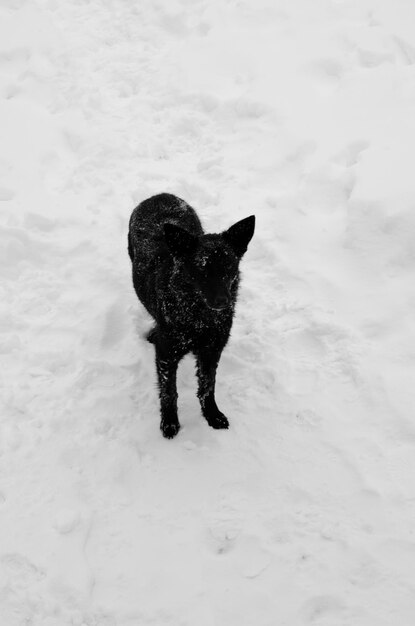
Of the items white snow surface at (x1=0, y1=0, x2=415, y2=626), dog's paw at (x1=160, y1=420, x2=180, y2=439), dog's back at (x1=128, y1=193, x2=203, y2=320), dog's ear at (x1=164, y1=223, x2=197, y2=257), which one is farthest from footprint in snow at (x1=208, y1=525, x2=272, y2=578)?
dog's ear at (x1=164, y1=223, x2=197, y2=257)

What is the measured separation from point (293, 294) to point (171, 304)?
2.08 m

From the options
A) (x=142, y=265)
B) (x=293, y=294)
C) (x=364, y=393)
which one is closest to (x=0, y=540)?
(x=142, y=265)

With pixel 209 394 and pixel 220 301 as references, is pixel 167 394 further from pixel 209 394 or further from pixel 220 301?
pixel 220 301

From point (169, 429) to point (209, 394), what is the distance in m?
0.48

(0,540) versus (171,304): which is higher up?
(171,304)

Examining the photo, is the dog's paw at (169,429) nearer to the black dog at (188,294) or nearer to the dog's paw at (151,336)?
the black dog at (188,294)

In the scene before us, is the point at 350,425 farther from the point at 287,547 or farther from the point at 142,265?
the point at 142,265

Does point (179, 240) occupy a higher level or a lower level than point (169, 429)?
higher

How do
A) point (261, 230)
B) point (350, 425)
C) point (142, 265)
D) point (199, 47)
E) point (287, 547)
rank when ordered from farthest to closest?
1. point (199, 47)
2. point (261, 230)
3. point (142, 265)
4. point (350, 425)
5. point (287, 547)

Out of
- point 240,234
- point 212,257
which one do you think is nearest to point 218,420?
point 212,257

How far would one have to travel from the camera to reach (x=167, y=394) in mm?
4543

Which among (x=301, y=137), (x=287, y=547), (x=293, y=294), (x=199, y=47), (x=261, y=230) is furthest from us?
(x=199, y=47)

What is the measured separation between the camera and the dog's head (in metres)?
3.83

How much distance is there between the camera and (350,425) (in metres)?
4.49
